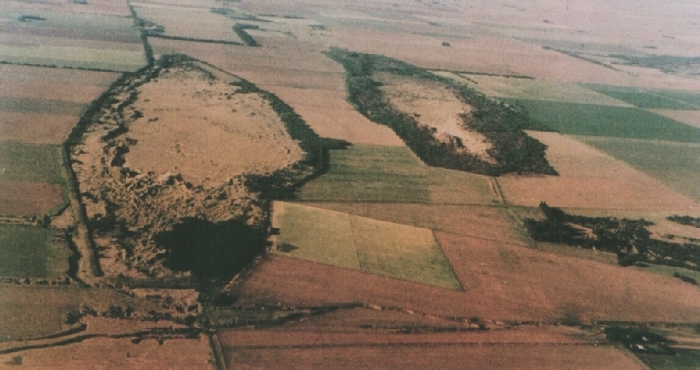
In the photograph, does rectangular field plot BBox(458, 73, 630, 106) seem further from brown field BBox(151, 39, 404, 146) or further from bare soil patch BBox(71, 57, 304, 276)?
bare soil patch BBox(71, 57, 304, 276)

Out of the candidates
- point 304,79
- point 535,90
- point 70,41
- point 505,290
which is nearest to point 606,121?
point 535,90

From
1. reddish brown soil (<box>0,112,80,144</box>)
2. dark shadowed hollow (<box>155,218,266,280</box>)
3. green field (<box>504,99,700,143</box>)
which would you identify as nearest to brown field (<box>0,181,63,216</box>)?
dark shadowed hollow (<box>155,218,266,280</box>)

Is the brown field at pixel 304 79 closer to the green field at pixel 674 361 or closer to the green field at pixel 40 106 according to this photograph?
the green field at pixel 40 106

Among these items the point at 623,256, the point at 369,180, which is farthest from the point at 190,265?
the point at 623,256

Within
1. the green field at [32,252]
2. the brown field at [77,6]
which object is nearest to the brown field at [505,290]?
the green field at [32,252]

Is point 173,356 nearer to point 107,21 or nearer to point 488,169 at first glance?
point 488,169
